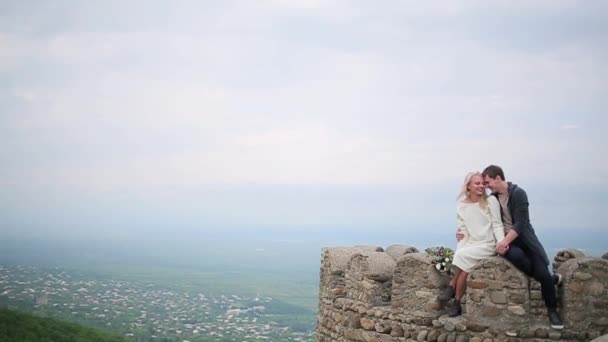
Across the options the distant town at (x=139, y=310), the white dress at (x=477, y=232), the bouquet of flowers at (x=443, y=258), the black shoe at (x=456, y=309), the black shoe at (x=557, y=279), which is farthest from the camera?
the distant town at (x=139, y=310)

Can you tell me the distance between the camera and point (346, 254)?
807 cm

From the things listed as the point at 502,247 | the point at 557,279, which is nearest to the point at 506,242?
the point at 502,247

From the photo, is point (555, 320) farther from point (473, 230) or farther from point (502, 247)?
point (473, 230)

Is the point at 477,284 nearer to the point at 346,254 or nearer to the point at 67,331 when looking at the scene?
the point at 346,254

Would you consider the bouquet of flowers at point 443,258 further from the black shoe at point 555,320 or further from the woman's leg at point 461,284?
the black shoe at point 555,320

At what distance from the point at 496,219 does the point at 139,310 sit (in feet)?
114

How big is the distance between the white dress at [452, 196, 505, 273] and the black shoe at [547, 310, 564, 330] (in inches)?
31.2

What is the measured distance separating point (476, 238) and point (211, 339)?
2547cm

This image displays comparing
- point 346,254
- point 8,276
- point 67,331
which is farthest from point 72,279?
point 346,254

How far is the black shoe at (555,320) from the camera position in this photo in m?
5.62

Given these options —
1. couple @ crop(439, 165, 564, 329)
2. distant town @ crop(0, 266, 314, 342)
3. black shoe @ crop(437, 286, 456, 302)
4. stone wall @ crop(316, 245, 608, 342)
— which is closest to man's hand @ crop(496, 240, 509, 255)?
couple @ crop(439, 165, 564, 329)

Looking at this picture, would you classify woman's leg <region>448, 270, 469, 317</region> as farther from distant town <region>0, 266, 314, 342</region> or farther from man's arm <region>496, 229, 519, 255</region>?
Result: distant town <region>0, 266, 314, 342</region>

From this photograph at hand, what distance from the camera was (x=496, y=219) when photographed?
611cm

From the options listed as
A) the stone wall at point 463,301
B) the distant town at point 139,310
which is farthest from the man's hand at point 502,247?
the distant town at point 139,310
